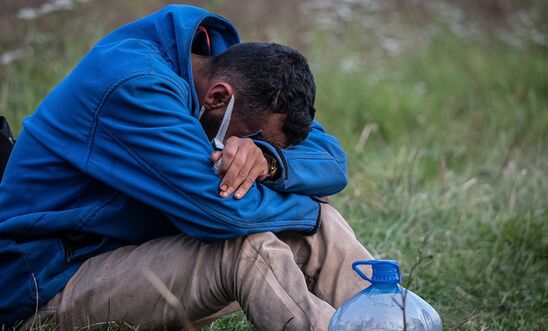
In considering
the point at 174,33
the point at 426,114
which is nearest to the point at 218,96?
the point at 174,33

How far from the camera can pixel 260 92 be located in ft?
8.63

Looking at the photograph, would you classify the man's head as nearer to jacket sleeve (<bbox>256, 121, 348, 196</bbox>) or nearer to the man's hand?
jacket sleeve (<bbox>256, 121, 348, 196</bbox>)

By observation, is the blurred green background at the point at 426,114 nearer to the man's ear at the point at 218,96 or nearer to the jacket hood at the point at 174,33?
the man's ear at the point at 218,96

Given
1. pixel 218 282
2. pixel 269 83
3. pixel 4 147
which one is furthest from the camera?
pixel 4 147

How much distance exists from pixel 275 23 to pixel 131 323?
5.53 meters

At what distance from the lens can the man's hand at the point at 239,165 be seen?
2.30 metres

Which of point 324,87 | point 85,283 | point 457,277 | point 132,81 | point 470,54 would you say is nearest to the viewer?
point 132,81

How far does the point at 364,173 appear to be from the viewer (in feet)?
15.5

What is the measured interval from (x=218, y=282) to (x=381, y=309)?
0.51 meters

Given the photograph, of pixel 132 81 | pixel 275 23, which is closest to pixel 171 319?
pixel 132 81

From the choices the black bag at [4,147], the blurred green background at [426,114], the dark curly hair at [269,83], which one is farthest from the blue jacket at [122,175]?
the blurred green background at [426,114]

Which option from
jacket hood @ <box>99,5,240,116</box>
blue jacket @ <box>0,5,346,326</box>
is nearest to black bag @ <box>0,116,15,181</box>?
blue jacket @ <box>0,5,346,326</box>

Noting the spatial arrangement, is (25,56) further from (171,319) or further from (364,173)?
(171,319)

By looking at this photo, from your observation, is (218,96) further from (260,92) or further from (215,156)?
(215,156)
